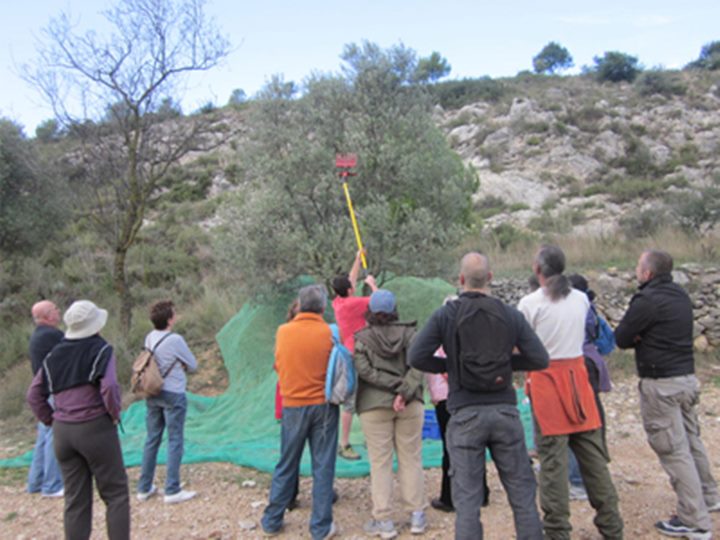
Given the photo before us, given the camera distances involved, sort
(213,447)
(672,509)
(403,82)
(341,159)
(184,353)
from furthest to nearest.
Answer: (403,82) → (341,159) → (213,447) → (184,353) → (672,509)

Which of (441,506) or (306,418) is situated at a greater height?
(306,418)

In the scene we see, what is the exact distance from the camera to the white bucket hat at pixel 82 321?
3757 millimetres

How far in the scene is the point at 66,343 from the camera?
3.80 meters

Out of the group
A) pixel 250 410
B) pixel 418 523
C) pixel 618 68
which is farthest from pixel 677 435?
pixel 618 68

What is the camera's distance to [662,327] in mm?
4023

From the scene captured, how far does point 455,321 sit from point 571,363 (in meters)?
0.94

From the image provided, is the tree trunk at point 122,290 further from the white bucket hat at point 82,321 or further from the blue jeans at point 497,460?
the blue jeans at point 497,460

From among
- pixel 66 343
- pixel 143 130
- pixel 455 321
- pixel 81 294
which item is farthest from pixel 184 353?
pixel 81 294

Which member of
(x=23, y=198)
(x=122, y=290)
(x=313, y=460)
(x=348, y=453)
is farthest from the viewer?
(x=23, y=198)

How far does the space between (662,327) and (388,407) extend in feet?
6.52

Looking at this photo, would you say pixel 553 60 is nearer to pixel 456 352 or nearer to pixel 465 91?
pixel 465 91

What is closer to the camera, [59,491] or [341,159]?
[59,491]

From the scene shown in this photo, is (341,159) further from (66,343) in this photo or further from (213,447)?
(66,343)

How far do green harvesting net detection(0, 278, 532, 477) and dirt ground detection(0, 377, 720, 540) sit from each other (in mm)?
174
